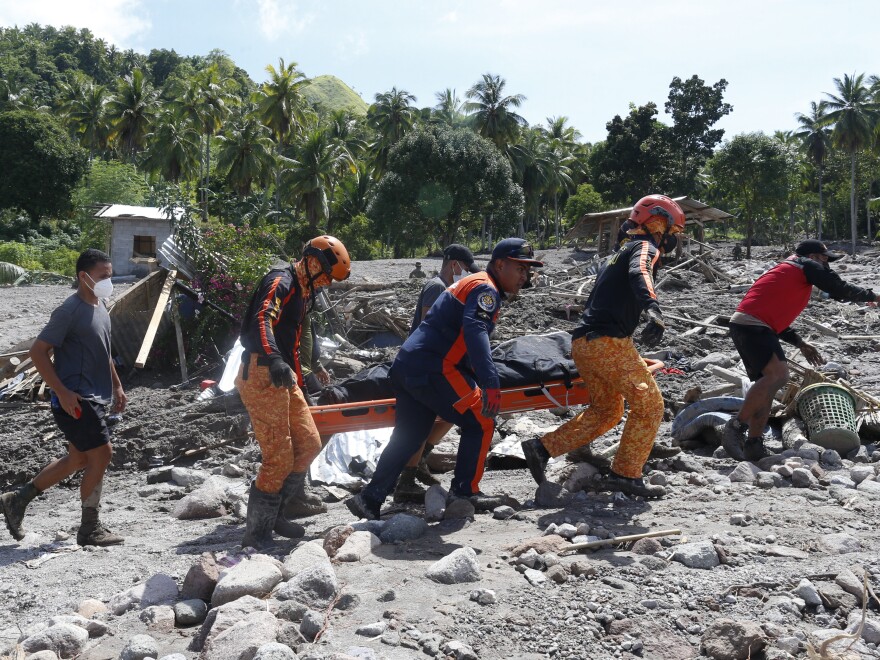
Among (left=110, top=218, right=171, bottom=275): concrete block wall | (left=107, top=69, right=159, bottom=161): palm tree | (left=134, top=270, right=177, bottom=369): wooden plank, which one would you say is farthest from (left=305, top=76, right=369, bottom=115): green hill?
(left=134, top=270, right=177, bottom=369): wooden plank

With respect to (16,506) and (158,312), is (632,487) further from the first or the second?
(158,312)

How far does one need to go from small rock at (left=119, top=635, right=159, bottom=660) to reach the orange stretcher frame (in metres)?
2.27

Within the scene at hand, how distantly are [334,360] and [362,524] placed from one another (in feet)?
18.9

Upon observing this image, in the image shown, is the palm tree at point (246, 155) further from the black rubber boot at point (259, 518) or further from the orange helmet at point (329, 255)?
the black rubber boot at point (259, 518)

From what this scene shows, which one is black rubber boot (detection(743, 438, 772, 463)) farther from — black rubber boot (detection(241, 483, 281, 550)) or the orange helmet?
black rubber boot (detection(241, 483, 281, 550))

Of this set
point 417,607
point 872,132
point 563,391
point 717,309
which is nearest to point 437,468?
point 563,391

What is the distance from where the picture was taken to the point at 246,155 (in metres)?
45.7

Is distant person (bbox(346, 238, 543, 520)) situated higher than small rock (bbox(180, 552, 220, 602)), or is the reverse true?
distant person (bbox(346, 238, 543, 520))

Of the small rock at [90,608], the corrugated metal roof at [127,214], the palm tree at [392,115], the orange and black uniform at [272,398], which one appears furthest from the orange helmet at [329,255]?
the palm tree at [392,115]

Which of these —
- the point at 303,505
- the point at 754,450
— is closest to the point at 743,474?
the point at 754,450

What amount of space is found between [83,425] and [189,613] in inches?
74.0

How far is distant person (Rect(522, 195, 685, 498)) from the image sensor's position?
5.02 m

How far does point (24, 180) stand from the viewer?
44094 millimetres

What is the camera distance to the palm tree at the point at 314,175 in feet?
143
